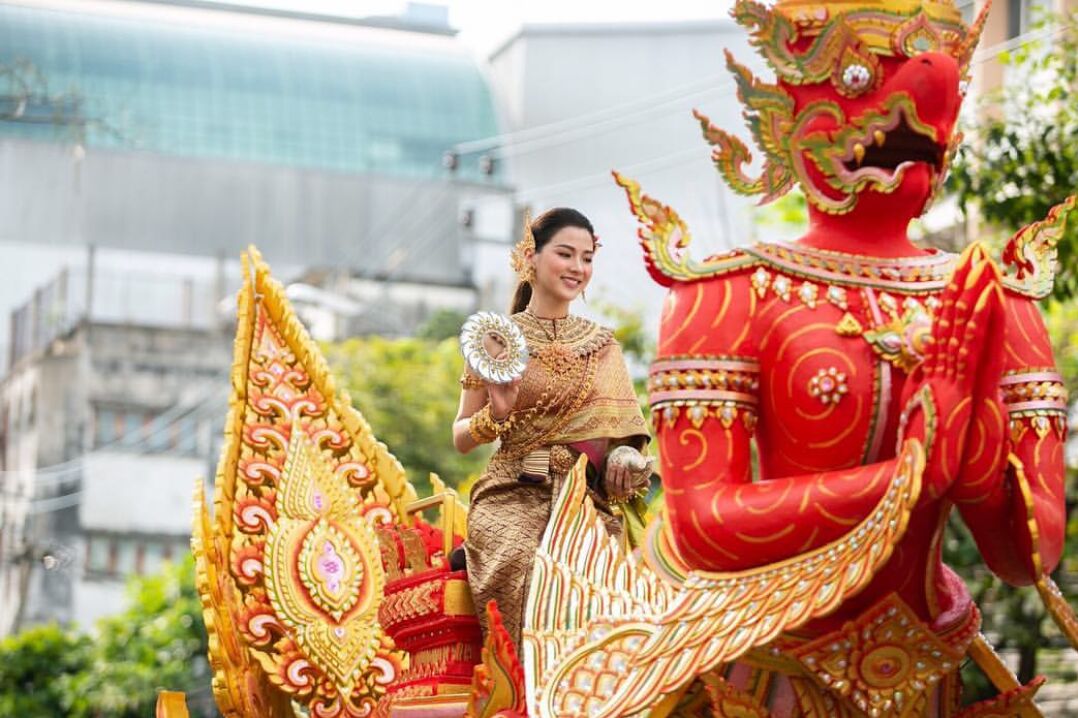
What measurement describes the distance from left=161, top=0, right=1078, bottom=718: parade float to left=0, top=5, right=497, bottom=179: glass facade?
27576 mm

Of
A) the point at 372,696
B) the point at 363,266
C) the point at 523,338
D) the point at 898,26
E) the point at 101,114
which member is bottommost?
the point at 372,696

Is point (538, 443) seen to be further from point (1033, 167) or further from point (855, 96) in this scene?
point (1033, 167)

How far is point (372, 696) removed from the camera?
655cm

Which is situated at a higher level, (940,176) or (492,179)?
(492,179)

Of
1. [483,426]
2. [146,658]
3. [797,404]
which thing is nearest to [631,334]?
[146,658]

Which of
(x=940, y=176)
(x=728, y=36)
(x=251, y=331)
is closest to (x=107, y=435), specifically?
(x=728, y=36)

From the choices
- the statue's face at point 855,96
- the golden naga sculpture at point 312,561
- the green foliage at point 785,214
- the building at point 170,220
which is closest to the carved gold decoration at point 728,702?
the statue's face at point 855,96

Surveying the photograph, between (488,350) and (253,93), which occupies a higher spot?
(253,93)

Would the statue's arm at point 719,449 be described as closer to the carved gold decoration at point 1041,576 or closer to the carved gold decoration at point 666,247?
the carved gold decoration at point 666,247

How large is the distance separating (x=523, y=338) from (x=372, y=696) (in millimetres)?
1308

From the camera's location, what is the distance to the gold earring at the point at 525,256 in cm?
623

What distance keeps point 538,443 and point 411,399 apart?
17070 millimetres

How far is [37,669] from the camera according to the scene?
22109mm

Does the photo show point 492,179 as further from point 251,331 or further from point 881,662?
point 881,662
